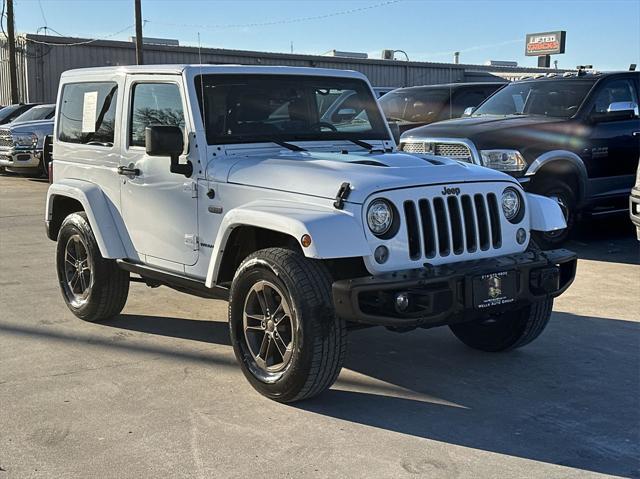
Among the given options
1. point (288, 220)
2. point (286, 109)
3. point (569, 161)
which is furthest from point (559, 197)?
point (288, 220)

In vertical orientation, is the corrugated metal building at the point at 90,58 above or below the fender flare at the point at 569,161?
above

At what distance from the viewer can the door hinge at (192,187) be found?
197 inches

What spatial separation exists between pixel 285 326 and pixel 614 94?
22.6 ft

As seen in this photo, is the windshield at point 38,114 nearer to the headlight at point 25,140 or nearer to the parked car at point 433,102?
the headlight at point 25,140

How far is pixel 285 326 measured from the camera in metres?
4.32

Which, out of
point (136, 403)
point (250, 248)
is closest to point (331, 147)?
point (250, 248)

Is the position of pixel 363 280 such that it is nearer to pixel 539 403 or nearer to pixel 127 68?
pixel 539 403

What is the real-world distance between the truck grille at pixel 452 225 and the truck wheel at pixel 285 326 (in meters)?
0.55

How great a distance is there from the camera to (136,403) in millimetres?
4371

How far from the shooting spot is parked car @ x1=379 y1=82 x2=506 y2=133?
1210 centimetres

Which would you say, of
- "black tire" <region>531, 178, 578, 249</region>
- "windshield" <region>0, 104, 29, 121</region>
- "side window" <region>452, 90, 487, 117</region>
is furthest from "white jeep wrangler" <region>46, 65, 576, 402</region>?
"windshield" <region>0, 104, 29, 121</region>

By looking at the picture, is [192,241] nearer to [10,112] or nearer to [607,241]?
[607,241]

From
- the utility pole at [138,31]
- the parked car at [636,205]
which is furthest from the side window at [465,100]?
the utility pole at [138,31]

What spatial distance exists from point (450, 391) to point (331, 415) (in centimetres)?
80
